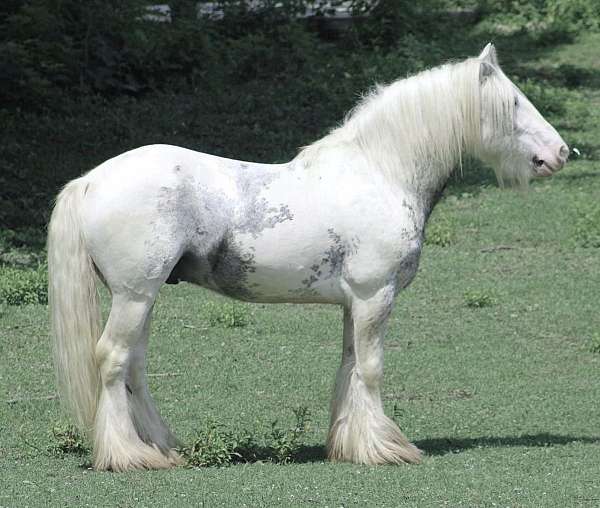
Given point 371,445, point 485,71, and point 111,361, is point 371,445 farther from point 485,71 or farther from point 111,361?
point 485,71

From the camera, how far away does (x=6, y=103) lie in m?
16.5

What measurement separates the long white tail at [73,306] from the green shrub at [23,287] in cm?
456

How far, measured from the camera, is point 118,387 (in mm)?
6492

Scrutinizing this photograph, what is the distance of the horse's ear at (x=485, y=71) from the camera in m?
6.84

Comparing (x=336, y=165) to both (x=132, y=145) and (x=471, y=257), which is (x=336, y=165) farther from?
(x=132, y=145)

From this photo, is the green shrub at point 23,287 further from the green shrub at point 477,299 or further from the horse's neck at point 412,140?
the horse's neck at point 412,140

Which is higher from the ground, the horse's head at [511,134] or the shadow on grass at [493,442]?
the horse's head at [511,134]

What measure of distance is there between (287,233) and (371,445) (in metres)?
1.24

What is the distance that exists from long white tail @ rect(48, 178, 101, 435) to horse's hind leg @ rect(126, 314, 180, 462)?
20 cm

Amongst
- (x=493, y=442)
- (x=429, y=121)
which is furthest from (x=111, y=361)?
(x=493, y=442)

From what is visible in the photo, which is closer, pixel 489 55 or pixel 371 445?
pixel 371 445

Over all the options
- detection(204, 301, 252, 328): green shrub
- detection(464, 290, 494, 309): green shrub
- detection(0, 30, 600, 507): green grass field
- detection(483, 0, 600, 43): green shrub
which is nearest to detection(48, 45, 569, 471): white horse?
detection(0, 30, 600, 507): green grass field

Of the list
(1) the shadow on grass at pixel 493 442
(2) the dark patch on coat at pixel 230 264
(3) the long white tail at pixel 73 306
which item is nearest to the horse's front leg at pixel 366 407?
(1) the shadow on grass at pixel 493 442

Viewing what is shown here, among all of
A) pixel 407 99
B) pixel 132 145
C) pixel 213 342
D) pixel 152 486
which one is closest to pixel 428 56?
pixel 132 145
